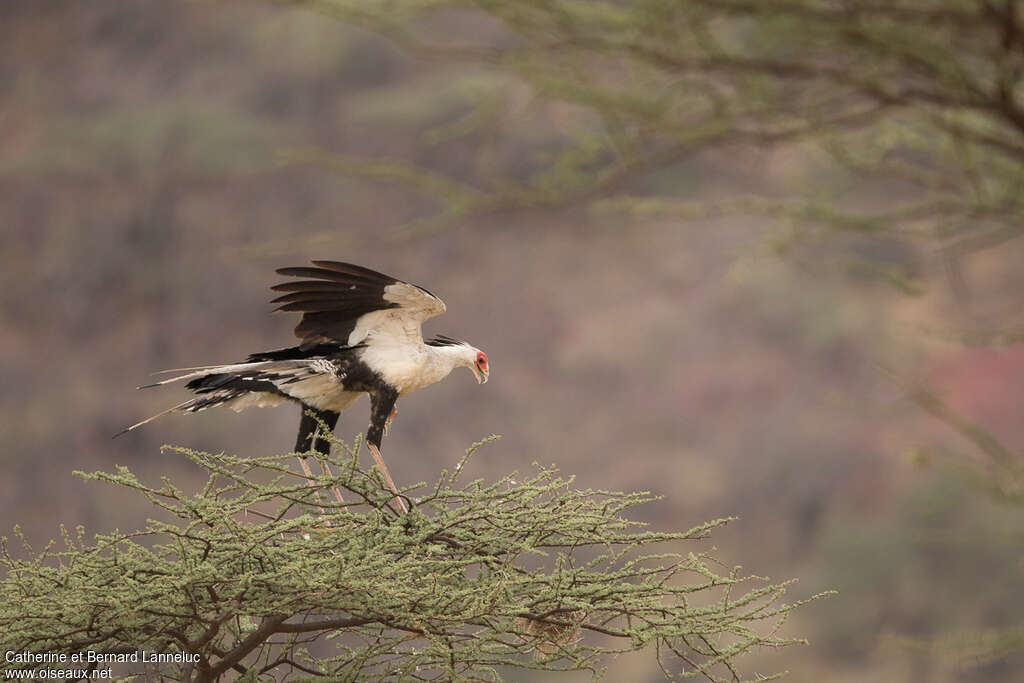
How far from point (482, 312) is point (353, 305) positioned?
15.3 metres

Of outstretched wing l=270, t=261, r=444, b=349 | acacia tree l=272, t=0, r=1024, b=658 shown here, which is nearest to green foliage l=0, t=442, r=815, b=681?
outstretched wing l=270, t=261, r=444, b=349

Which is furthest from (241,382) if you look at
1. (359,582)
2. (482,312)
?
(482,312)

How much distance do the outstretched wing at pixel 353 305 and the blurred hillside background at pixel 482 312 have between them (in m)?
10.8

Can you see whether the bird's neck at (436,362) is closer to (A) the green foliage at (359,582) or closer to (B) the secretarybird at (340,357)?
(B) the secretarybird at (340,357)

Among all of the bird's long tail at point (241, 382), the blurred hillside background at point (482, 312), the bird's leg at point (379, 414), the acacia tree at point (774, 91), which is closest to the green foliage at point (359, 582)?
the bird's long tail at point (241, 382)

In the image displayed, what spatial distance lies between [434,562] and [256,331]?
51.9 feet

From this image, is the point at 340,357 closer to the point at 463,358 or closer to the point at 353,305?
the point at 353,305

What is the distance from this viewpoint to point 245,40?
66.3ft

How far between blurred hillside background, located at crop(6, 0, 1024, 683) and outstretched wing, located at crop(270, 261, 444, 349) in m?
10.8

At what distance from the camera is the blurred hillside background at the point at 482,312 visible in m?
15.0

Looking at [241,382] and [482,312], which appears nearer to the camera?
[241,382]

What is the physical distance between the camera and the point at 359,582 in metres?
2.80

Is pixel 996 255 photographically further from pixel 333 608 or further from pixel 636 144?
pixel 333 608

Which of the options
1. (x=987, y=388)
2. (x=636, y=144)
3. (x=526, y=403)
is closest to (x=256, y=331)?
(x=526, y=403)
